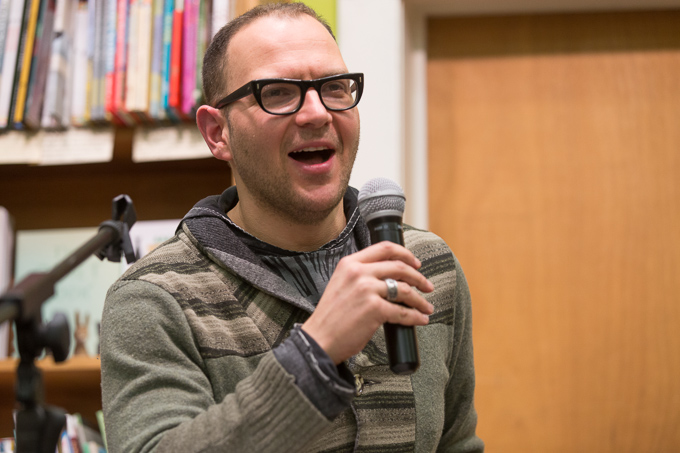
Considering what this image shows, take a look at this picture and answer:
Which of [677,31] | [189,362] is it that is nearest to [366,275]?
[189,362]

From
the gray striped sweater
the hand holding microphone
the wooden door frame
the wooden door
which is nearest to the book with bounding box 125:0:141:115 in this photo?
the gray striped sweater

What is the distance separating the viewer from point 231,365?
0.99m

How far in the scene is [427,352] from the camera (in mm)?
1139

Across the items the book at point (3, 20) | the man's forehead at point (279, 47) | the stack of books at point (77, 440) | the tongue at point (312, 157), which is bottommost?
the stack of books at point (77, 440)

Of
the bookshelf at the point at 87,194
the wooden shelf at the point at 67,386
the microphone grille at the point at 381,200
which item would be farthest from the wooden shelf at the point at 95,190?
the microphone grille at the point at 381,200

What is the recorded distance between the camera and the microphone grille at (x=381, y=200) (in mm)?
838

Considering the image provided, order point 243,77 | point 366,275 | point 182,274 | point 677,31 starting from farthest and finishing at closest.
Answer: point 677,31 < point 243,77 < point 182,274 < point 366,275

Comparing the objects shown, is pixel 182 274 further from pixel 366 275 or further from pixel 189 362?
pixel 366 275

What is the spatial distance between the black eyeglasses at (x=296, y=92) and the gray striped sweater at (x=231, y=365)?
0.75ft

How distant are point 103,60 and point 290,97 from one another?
681 millimetres

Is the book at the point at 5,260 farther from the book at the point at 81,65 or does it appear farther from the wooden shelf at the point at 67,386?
the book at the point at 81,65

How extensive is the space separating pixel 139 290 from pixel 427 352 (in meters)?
0.52

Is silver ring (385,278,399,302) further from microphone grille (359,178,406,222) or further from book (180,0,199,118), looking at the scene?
book (180,0,199,118)

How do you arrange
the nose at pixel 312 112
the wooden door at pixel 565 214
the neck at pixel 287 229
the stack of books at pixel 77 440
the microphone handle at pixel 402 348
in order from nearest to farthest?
1. the microphone handle at pixel 402 348
2. the nose at pixel 312 112
3. the neck at pixel 287 229
4. the stack of books at pixel 77 440
5. the wooden door at pixel 565 214
